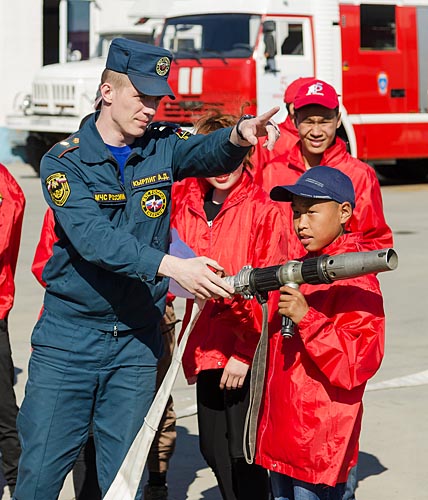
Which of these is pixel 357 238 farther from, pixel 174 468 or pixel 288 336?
pixel 174 468

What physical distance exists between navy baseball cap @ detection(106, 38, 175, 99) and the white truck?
15258 mm

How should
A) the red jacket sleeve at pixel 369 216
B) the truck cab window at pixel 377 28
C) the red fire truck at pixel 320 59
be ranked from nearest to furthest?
the red jacket sleeve at pixel 369 216, the red fire truck at pixel 320 59, the truck cab window at pixel 377 28

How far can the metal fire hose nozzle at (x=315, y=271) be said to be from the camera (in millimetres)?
3539

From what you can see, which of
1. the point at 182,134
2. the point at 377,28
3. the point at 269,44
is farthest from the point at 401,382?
the point at 377,28

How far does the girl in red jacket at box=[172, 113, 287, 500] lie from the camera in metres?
4.51

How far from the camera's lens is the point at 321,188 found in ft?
13.1

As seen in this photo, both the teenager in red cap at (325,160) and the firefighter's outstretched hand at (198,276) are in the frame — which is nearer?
the firefighter's outstretched hand at (198,276)

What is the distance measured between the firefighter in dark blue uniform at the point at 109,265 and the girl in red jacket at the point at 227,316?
0.48 m

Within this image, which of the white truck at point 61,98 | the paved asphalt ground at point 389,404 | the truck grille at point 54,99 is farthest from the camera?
the truck grille at point 54,99

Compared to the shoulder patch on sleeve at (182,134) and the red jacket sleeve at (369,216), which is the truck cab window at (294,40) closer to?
the red jacket sleeve at (369,216)

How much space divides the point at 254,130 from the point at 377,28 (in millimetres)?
15267

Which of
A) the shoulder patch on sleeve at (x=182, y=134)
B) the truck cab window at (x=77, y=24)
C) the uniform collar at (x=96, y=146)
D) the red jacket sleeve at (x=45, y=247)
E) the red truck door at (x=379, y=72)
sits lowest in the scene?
the red jacket sleeve at (x=45, y=247)

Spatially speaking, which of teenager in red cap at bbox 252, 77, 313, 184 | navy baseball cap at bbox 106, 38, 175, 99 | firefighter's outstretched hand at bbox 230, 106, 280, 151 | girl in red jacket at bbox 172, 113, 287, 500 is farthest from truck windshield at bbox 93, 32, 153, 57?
firefighter's outstretched hand at bbox 230, 106, 280, 151

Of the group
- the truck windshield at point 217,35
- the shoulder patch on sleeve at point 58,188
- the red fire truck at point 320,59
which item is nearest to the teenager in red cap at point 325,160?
the shoulder patch on sleeve at point 58,188
